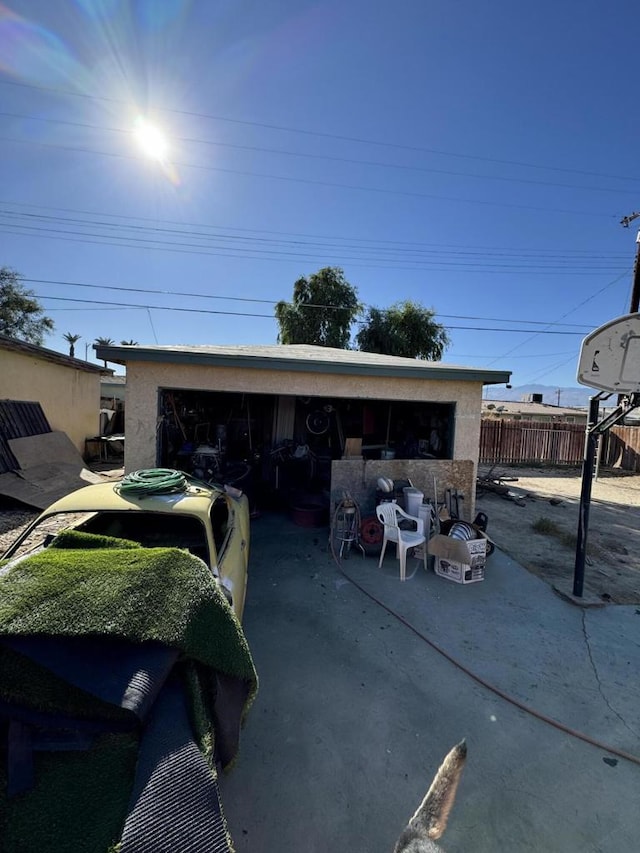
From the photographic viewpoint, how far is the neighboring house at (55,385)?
903cm

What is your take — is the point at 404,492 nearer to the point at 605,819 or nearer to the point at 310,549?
the point at 310,549

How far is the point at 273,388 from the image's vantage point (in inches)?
212

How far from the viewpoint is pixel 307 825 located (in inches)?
71.4

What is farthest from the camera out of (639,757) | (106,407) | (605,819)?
(106,407)

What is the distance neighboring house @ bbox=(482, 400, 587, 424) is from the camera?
23.6m

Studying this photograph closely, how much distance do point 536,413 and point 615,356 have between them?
2559 centimetres

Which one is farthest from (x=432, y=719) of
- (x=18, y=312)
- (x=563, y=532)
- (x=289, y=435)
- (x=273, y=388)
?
(x=18, y=312)

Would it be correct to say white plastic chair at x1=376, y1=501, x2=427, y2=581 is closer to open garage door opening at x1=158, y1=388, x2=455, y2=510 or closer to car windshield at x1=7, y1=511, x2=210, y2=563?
open garage door opening at x1=158, y1=388, x2=455, y2=510

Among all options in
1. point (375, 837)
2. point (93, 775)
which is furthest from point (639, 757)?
point (93, 775)

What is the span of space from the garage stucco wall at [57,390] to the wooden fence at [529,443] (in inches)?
595

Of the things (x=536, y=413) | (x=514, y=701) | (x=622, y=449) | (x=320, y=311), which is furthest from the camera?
(x=536, y=413)

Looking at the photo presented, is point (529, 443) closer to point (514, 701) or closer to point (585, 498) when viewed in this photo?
point (585, 498)

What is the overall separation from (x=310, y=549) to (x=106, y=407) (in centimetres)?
1476

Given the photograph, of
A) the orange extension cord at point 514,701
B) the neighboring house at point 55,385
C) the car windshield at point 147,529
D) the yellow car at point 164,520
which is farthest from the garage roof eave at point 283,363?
the neighboring house at point 55,385
